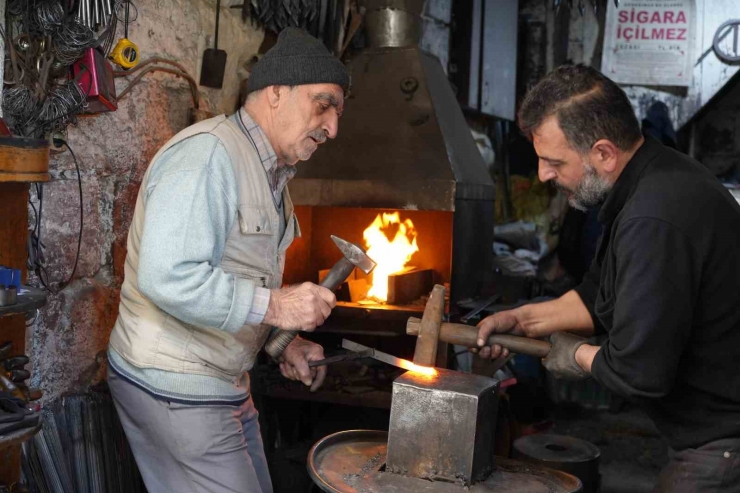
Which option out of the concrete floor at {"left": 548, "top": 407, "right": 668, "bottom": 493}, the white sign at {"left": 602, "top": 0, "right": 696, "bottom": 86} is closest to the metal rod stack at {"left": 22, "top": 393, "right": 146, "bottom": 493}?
the concrete floor at {"left": 548, "top": 407, "right": 668, "bottom": 493}

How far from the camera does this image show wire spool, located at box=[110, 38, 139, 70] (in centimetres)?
288

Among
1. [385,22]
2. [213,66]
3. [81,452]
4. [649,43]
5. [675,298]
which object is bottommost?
[81,452]

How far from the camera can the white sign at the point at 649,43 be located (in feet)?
25.2

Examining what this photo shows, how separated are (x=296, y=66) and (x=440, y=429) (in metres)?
1.21

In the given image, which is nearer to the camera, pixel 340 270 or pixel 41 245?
pixel 340 270

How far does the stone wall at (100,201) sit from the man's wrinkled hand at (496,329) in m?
1.43

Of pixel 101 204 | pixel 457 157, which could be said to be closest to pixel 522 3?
pixel 457 157

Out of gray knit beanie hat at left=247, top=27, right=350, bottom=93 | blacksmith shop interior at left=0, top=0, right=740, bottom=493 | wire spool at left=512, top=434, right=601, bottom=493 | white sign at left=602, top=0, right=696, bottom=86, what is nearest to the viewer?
blacksmith shop interior at left=0, top=0, right=740, bottom=493

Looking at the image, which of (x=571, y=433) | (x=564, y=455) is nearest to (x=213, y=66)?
(x=564, y=455)

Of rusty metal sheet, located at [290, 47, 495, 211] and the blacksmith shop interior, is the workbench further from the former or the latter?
rusty metal sheet, located at [290, 47, 495, 211]

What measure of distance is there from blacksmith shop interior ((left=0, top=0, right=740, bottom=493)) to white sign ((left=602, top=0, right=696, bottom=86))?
13.9ft

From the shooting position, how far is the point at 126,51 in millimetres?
2906

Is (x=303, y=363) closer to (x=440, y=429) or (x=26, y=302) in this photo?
(x=440, y=429)

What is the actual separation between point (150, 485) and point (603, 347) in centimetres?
145
